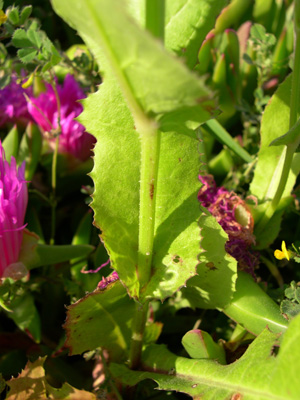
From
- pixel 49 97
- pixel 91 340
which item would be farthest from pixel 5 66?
pixel 91 340

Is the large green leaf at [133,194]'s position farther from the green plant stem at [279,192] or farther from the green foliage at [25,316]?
the green foliage at [25,316]

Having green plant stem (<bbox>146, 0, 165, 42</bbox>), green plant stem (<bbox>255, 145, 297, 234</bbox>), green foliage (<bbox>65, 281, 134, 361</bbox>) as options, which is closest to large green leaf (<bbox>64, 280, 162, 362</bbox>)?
green foliage (<bbox>65, 281, 134, 361</bbox>)

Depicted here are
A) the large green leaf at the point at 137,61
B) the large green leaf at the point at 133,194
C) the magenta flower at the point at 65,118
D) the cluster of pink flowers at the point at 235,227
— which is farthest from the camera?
the magenta flower at the point at 65,118

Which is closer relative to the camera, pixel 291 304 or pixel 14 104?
pixel 291 304

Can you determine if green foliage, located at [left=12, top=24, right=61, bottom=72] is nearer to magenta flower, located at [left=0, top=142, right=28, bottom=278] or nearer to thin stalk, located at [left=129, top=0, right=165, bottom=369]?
magenta flower, located at [left=0, top=142, right=28, bottom=278]

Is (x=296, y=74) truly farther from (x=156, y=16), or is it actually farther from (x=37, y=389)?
(x=37, y=389)

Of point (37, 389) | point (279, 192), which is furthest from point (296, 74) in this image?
point (37, 389)

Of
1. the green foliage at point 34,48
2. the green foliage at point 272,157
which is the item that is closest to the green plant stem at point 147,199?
the green foliage at point 272,157
